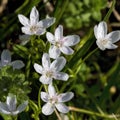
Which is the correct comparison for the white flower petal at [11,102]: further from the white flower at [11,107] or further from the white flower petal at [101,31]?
the white flower petal at [101,31]

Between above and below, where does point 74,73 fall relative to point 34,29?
below

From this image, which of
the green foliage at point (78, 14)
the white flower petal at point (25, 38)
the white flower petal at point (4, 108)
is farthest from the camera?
the green foliage at point (78, 14)

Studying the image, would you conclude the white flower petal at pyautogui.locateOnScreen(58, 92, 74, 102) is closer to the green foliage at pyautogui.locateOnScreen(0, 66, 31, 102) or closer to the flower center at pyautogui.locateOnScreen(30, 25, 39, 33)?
the green foliage at pyautogui.locateOnScreen(0, 66, 31, 102)

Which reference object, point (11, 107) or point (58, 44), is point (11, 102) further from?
point (58, 44)

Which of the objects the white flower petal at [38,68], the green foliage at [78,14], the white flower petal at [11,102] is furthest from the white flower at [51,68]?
the green foliage at [78,14]

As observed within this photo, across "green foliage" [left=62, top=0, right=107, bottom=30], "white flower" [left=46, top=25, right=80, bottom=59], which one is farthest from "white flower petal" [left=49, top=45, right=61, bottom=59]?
"green foliage" [left=62, top=0, right=107, bottom=30]

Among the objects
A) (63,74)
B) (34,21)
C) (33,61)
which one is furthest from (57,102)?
(34,21)

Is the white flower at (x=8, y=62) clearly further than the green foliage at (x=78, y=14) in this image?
No

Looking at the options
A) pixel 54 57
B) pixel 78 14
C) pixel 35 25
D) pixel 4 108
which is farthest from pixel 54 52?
pixel 78 14
